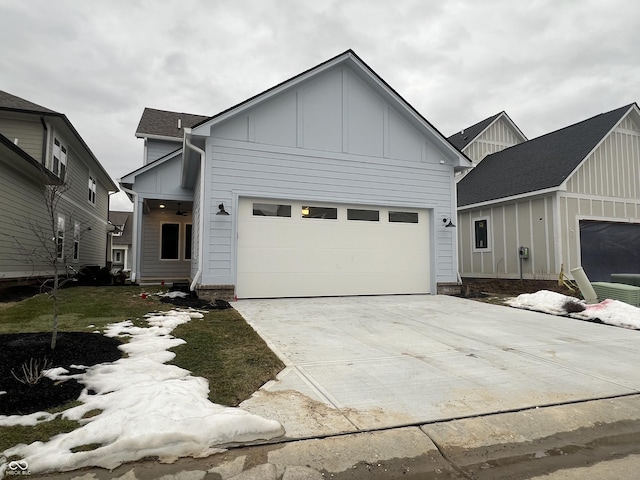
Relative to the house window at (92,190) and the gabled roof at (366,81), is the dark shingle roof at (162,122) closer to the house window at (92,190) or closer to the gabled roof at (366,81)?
the house window at (92,190)

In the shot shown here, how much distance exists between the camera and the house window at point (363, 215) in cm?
914

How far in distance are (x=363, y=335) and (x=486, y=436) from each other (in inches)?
108

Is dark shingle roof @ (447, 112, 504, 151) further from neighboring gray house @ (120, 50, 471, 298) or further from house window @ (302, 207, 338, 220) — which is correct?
house window @ (302, 207, 338, 220)

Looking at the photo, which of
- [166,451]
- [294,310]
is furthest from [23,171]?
[166,451]

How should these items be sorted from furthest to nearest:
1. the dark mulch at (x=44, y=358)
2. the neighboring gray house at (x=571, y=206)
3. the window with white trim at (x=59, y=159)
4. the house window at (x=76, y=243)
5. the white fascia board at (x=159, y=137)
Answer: the white fascia board at (x=159, y=137), the house window at (x=76, y=243), the window with white trim at (x=59, y=159), the neighboring gray house at (x=571, y=206), the dark mulch at (x=44, y=358)

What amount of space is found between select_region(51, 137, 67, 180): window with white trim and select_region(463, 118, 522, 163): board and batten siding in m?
17.1

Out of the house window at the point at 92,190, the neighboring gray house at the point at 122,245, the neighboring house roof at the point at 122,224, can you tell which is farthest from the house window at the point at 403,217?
the neighboring gray house at the point at 122,245

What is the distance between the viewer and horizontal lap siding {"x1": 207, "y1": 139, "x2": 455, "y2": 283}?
8000mm

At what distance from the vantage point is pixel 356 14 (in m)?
10.1

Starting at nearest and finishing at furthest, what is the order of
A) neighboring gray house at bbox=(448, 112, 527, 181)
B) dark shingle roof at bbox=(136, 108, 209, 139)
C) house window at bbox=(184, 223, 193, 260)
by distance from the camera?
1. house window at bbox=(184, 223, 193, 260)
2. dark shingle roof at bbox=(136, 108, 209, 139)
3. neighboring gray house at bbox=(448, 112, 527, 181)

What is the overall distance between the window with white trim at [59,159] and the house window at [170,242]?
12.4 feet

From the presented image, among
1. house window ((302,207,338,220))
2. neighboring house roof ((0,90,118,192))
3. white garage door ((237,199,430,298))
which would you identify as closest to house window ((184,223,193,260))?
neighboring house roof ((0,90,118,192))

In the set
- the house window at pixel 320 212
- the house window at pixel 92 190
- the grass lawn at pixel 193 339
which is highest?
the house window at pixel 92 190

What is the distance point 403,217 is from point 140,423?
8.34 meters
